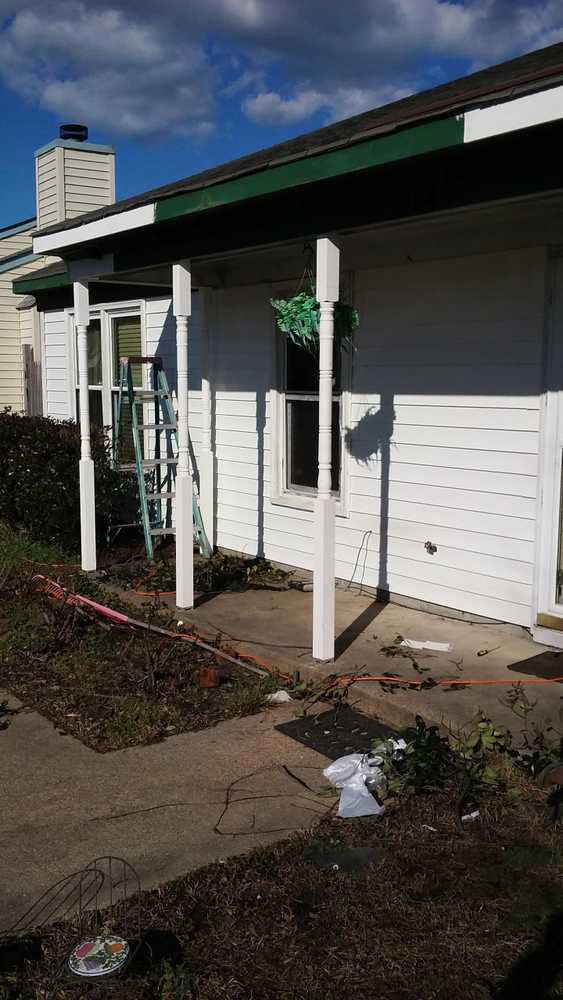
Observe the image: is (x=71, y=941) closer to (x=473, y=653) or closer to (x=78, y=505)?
(x=473, y=653)

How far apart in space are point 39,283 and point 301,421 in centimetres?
541

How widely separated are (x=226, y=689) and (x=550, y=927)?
113 inches

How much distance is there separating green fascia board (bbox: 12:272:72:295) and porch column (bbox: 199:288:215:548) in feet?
8.41

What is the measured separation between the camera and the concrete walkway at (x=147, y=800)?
3760 mm

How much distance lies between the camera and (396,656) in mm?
5922

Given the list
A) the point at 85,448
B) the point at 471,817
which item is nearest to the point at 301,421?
the point at 85,448

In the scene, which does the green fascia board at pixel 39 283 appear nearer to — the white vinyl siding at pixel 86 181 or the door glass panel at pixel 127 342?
the door glass panel at pixel 127 342

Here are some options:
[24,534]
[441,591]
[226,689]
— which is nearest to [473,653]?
[441,591]

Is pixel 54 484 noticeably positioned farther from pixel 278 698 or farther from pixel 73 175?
pixel 73 175

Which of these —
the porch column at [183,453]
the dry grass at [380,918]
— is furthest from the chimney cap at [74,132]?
the dry grass at [380,918]

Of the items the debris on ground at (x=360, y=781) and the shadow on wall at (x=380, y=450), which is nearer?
the debris on ground at (x=360, y=781)

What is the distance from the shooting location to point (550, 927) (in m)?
3.16

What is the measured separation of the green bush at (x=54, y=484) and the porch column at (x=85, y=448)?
0.69 meters

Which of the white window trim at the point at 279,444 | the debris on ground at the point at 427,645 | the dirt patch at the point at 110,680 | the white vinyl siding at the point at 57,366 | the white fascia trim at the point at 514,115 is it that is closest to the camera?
the white fascia trim at the point at 514,115
